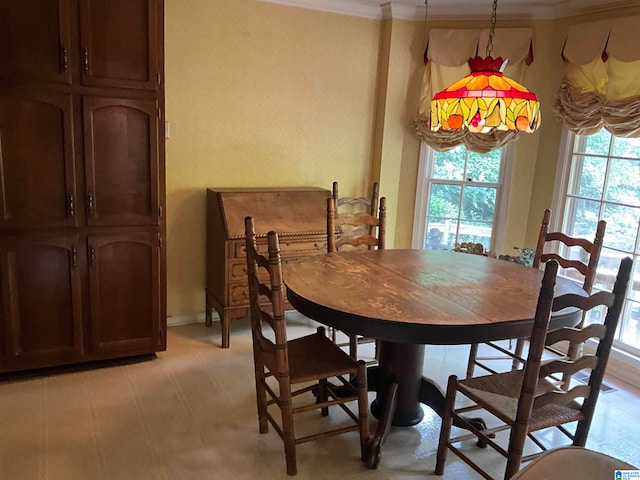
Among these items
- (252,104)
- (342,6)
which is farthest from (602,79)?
(252,104)

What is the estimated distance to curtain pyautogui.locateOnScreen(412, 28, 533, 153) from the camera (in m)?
3.76

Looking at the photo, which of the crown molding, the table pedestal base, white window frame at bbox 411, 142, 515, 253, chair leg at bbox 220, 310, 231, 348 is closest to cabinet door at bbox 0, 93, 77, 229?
chair leg at bbox 220, 310, 231, 348

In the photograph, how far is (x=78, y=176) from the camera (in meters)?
2.78

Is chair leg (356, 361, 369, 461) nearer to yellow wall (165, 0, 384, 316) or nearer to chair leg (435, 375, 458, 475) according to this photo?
chair leg (435, 375, 458, 475)

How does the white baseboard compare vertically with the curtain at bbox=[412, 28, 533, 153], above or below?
below

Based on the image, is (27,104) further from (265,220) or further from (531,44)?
(531,44)

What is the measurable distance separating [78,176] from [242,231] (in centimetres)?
105

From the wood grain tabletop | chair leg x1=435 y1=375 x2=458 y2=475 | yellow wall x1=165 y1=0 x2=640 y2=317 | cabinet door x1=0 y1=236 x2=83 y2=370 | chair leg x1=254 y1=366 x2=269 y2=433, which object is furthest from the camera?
yellow wall x1=165 y1=0 x2=640 y2=317

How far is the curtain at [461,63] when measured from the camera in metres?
3.76

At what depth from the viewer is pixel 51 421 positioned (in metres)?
2.52

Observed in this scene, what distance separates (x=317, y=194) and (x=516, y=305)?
197cm

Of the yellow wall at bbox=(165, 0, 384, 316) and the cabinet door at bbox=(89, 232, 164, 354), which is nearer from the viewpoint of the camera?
the cabinet door at bbox=(89, 232, 164, 354)

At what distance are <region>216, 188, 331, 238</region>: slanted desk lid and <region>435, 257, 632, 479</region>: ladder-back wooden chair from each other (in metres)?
1.74

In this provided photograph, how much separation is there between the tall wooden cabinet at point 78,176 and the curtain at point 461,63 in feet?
6.86
